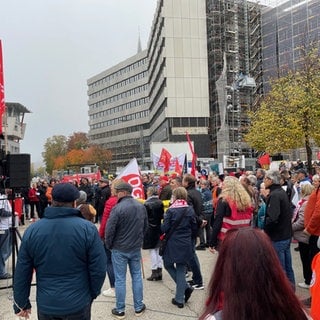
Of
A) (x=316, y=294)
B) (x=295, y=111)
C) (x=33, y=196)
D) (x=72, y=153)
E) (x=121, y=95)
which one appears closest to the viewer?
(x=316, y=294)

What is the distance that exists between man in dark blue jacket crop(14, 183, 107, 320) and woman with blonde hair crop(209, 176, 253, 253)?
2.75 meters

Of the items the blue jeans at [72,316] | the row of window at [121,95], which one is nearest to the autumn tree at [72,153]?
the row of window at [121,95]

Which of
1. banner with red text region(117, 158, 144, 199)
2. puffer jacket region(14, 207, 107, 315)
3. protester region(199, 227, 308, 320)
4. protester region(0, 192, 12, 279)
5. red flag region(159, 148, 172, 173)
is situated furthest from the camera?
red flag region(159, 148, 172, 173)

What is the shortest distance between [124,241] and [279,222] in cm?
233

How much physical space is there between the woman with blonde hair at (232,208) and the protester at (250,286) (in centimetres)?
417

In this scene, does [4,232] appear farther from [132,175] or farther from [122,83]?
[122,83]

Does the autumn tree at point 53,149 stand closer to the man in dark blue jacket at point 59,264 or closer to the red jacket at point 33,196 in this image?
the red jacket at point 33,196

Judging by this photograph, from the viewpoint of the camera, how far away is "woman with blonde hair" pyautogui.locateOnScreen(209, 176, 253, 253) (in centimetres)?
592

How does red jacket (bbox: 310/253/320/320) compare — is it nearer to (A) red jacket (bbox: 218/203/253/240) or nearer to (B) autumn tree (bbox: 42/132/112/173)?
(A) red jacket (bbox: 218/203/253/240)

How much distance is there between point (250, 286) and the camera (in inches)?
66.1

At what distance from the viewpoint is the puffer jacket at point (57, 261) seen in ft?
11.6

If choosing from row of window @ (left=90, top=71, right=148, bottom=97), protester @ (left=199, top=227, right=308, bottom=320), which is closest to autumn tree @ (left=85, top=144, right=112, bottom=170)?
row of window @ (left=90, top=71, right=148, bottom=97)

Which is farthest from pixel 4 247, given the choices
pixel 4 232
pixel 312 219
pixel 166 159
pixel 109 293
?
pixel 166 159

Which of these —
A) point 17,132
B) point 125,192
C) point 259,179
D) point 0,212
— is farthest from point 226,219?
point 17,132
